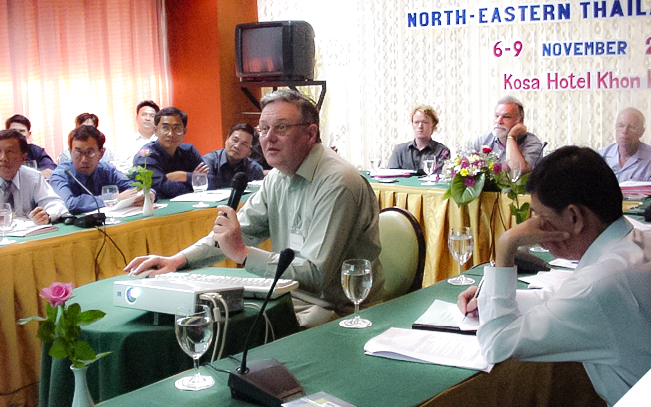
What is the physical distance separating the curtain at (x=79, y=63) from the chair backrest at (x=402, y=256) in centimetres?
413

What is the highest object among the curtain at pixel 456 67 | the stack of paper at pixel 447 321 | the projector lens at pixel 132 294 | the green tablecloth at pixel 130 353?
the curtain at pixel 456 67

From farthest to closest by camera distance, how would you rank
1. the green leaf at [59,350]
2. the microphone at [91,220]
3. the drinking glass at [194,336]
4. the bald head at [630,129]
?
the bald head at [630,129] → the microphone at [91,220] → the drinking glass at [194,336] → the green leaf at [59,350]

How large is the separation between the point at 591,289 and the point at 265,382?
0.65m

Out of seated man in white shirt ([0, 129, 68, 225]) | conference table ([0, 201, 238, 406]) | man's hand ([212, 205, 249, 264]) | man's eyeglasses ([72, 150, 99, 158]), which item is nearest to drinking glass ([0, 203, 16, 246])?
conference table ([0, 201, 238, 406])

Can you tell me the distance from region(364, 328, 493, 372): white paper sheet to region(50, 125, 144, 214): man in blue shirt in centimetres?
244

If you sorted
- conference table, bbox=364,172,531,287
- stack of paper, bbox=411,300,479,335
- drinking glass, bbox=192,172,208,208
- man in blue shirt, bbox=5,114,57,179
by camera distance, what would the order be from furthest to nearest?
1. man in blue shirt, bbox=5,114,57,179
2. conference table, bbox=364,172,531,287
3. drinking glass, bbox=192,172,208,208
4. stack of paper, bbox=411,300,479,335

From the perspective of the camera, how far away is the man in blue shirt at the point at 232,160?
4812 mm

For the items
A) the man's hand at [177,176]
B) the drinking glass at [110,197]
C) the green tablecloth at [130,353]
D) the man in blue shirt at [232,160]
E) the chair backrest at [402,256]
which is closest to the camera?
the green tablecloth at [130,353]

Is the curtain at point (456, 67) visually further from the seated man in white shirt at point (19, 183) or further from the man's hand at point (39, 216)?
the man's hand at point (39, 216)

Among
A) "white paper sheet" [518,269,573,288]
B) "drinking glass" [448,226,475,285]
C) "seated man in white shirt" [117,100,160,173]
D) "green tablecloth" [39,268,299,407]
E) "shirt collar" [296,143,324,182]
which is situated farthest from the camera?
"seated man in white shirt" [117,100,160,173]

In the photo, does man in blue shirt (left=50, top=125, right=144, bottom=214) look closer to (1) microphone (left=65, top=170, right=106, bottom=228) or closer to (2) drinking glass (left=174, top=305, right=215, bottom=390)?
(1) microphone (left=65, top=170, right=106, bottom=228)

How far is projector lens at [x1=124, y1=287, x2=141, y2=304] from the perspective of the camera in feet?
6.01

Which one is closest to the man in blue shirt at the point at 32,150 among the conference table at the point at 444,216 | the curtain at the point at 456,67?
the conference table at the point at 444,216

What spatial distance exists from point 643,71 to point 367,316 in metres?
4.55
